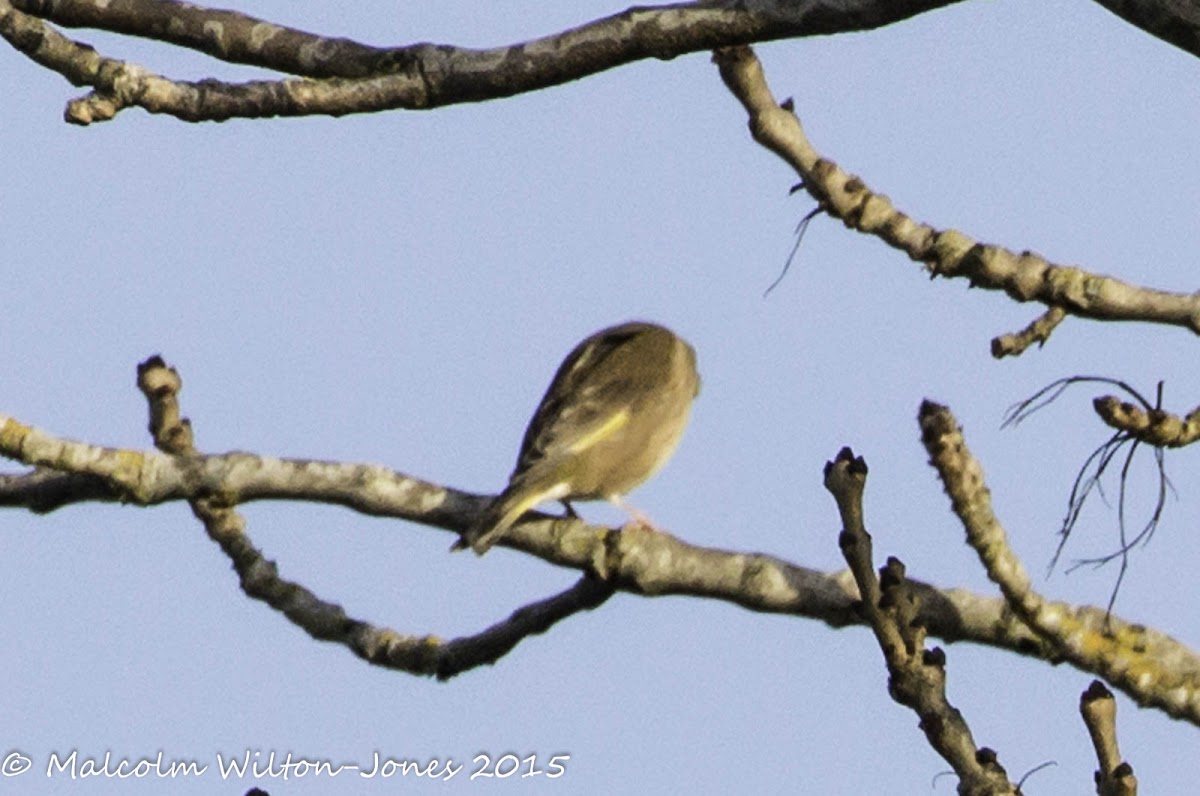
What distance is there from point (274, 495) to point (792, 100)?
1.68m

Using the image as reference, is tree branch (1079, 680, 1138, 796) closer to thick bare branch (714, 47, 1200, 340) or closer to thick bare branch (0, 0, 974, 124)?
thick bare branch (714, 47, 1200, 340)

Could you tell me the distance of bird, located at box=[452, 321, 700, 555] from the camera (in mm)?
7312

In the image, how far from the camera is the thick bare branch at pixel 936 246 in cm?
476

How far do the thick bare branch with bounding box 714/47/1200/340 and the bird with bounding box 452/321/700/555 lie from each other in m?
1.77

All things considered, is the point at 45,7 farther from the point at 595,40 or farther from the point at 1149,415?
the point at 1149,415

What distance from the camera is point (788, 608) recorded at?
16.1ft

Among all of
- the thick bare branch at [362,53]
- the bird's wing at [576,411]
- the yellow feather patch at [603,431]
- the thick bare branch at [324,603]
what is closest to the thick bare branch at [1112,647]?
the thick bare branch at [324,603]

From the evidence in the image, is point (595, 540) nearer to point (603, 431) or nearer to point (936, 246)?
point (936, 246)

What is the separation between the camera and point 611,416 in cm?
764

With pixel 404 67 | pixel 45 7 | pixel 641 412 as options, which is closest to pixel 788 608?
pixel 404 67

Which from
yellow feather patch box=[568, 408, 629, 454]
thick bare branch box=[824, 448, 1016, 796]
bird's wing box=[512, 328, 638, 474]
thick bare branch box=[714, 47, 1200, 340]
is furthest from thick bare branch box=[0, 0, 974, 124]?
yellow feather patch box=[568, 408, 629, 454]

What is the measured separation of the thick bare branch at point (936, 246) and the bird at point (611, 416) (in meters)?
1.77

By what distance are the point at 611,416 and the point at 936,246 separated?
282 centimetres

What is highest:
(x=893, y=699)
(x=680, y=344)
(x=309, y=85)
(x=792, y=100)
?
(x=680, y=344)
